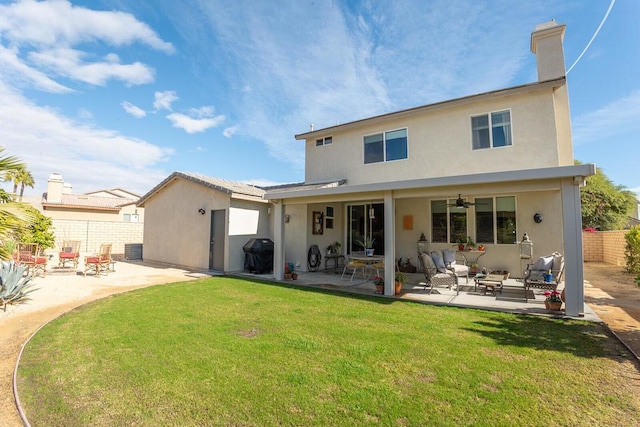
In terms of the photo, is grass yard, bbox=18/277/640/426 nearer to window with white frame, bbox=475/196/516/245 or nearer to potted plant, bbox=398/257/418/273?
window with white frame, bbox=475/196/516/245

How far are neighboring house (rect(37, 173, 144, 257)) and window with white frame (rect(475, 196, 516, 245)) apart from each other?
1797 cm

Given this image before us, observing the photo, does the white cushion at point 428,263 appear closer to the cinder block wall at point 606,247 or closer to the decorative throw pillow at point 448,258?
the decorative throw pillow at point 448,258

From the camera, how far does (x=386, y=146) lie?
12578 mm

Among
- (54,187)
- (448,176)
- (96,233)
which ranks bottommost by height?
(96,233)

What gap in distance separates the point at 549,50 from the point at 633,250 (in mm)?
8346

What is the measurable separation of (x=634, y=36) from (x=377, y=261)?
11.9m

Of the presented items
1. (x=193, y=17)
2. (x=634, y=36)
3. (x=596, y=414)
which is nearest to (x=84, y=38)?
(x=193, y=17)

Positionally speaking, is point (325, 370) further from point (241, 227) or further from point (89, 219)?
point (89, 219)

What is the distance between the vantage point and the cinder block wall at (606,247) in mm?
14508

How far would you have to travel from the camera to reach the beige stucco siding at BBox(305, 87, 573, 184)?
9734 millimetres

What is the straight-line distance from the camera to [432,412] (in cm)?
296

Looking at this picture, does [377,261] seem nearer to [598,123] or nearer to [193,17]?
[193,17]

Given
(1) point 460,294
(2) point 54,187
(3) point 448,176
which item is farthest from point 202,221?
(2) point 54,187

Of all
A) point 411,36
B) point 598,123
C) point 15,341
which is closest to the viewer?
point 15,341
